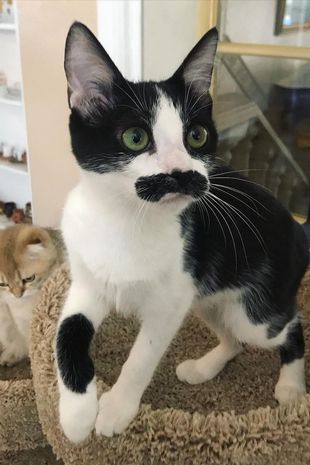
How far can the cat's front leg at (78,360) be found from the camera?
79 centimetres

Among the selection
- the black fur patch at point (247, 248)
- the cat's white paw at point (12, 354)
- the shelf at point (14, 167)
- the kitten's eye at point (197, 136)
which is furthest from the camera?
the shelf at point (14, 167)

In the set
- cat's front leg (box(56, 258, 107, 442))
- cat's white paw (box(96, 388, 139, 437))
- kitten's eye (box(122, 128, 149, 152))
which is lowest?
cat's white paw (box(96, 388, 139, 437))

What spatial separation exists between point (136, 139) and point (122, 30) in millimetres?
943

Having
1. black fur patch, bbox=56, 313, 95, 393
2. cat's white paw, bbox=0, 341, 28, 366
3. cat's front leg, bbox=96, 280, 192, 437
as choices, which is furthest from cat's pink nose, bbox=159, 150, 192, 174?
cat's white paw, bbox=0, 341, 28, 366

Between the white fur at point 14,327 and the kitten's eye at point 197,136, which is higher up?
the kitten's eye at point 197,136

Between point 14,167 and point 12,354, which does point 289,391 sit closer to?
point 12,354

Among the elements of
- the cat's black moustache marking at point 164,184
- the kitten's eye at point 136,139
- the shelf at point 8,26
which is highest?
the shelf at point 8,26

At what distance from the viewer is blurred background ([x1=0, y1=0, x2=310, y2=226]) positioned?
142 centimetres

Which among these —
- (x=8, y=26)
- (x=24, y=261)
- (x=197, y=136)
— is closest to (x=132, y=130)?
(x=197, y=136)

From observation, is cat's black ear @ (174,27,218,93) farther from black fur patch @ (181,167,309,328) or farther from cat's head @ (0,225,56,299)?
cat's head @ (0,225,56,299)

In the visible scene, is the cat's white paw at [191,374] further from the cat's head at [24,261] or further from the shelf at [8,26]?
the shelf at [8,26]

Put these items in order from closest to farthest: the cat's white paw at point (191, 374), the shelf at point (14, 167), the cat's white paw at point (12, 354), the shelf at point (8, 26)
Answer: the cat's white paw at point (191, 374), the cat's white paw at point (12, 354), the shelf at point (8, 26), the shelf at point (14, 167)

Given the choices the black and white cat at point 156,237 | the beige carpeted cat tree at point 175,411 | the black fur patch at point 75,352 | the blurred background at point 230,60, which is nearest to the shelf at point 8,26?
the blurred background at point 230,60

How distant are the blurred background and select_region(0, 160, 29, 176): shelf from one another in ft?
1.47
